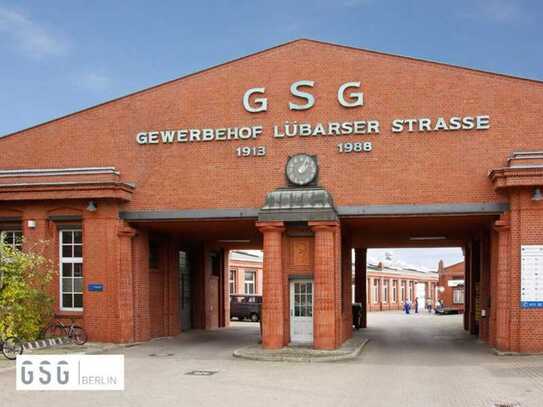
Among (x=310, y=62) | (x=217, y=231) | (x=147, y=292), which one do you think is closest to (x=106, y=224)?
(x=147, y=292)

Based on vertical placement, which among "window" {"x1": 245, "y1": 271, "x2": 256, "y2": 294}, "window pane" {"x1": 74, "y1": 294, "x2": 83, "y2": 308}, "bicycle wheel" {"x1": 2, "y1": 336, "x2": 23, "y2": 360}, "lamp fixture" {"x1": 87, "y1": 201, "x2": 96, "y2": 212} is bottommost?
"window" {"x1": 245, "y1": 271, "x2": 256, "y2": 294}

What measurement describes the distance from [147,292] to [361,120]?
10.1 metres

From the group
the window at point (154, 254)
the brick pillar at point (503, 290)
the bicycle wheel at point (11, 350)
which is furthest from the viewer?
the window at point (154, 254)

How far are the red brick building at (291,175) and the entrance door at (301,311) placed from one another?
47 mm

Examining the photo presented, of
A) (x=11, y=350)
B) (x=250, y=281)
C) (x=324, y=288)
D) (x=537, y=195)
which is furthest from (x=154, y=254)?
(x=250, y=281)

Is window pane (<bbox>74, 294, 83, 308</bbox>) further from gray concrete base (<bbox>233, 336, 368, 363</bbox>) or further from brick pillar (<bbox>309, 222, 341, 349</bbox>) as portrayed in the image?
brick pillar (<bbox>309, 222, 341, 349</bbox>)

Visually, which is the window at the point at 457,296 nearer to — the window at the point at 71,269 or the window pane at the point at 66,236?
the window at the point at 71,269

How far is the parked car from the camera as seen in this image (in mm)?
47281

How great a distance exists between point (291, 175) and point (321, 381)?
8775 mm

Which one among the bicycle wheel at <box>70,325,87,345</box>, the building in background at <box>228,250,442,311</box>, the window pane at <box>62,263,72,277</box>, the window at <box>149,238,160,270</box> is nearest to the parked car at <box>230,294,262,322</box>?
the building in background at <box>228,250,442,311</box>

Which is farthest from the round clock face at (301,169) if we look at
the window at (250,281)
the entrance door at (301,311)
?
the window at (250,281)

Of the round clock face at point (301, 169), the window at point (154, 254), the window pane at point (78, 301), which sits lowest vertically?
the window pane at point (78, 301)

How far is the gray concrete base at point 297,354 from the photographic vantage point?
22.0 meters

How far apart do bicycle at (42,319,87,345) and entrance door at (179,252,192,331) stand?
8587 millimetres
